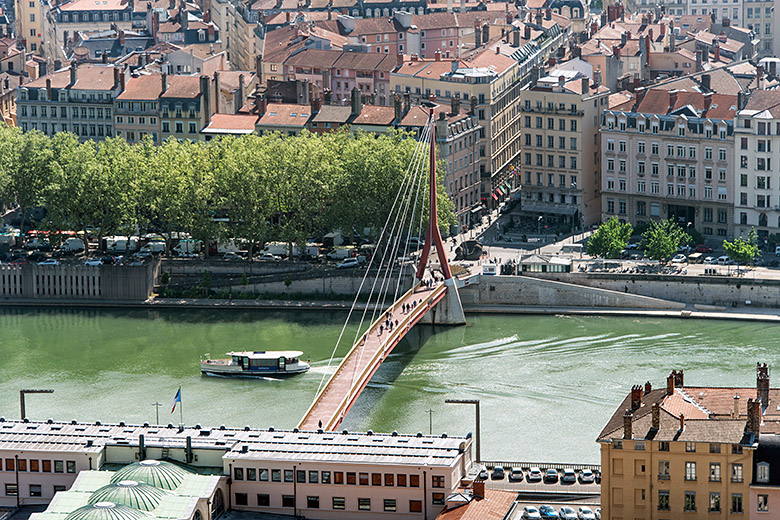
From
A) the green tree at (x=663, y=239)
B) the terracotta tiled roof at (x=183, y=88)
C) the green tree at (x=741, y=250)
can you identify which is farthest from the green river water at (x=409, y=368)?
the terracotta tiled roof at (x=183, y=88)

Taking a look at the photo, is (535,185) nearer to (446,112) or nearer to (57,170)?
(446,112)

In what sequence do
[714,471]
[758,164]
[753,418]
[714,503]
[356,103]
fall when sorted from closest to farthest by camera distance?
[753,418]
[714,471]
[714,503]
[758,164]
[356,103]

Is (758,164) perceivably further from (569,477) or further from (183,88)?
(569,477)

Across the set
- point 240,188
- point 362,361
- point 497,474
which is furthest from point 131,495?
point 240,188

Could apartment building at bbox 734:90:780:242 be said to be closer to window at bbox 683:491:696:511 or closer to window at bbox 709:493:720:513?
window at bbox 683:491:696:511

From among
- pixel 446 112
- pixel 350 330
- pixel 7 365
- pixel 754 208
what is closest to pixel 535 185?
pixel 446 112

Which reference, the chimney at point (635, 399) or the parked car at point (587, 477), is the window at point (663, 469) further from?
the parked car at point (587, 477)
